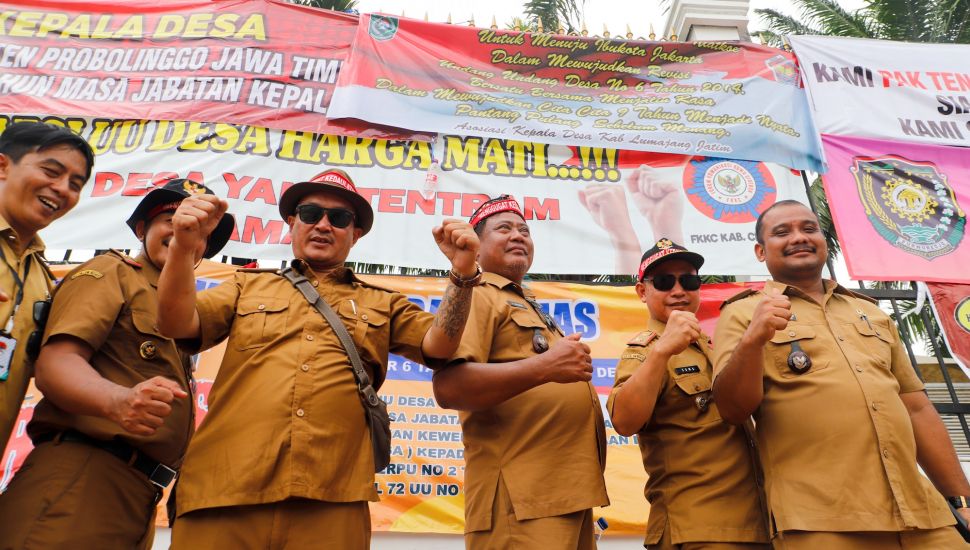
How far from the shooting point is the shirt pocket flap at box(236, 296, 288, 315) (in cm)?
197

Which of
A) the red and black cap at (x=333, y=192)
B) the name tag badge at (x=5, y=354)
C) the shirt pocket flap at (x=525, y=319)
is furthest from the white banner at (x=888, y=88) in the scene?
the name tag badge at (x=5, y=354)

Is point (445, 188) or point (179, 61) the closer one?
point (445, 188)

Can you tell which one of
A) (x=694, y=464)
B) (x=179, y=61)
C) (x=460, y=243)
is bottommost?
(x=694, y=464)

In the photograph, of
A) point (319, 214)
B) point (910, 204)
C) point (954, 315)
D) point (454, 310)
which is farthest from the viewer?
point (910, 204)

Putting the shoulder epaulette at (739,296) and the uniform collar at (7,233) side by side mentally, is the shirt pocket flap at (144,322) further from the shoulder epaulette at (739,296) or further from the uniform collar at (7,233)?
the shoulder epaulette at (739,296)

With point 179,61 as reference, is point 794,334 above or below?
below

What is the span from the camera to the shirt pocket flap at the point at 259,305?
6.46ft

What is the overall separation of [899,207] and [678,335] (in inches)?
139

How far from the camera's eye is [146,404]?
150 centimetres

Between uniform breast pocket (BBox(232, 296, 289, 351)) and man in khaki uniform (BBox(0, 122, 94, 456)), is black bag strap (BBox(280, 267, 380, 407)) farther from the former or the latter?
man in khaki uniform (BBox(0, 122, 94, 456))

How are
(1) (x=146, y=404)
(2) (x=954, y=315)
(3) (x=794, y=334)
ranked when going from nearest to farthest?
(1) (x=146, y=404), (3) (x=794, y=334), (2) (x=954, y=315)

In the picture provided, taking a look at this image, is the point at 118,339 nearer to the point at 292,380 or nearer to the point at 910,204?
the point at 292,380

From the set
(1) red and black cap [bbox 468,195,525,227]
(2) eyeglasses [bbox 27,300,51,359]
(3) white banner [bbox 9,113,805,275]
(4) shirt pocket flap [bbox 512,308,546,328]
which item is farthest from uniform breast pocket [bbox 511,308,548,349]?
(3) white banner [bbox 9,113,805,275]

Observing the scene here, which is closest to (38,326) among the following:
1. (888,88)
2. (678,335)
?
(678,335)
